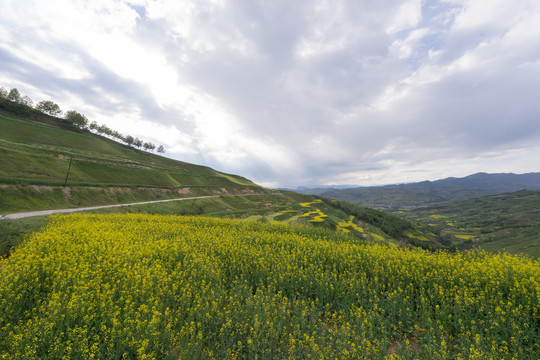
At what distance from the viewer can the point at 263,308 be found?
700cm

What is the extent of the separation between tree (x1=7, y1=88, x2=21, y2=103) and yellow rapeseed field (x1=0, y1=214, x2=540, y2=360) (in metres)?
152

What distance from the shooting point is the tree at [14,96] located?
331ft

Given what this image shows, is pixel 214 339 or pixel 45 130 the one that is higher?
pixel 45 130

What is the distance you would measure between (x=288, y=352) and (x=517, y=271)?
953cm

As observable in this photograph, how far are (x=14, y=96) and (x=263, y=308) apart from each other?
163908 mm

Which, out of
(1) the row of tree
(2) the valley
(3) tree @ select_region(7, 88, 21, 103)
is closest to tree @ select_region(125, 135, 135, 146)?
(1) the row of tree

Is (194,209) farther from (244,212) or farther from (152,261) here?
(152,261)

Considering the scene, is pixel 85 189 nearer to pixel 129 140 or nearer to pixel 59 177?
pixel 59 177

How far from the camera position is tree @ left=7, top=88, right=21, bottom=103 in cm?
10100

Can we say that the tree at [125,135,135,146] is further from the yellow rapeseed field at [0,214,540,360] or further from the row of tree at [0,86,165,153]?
the yellow rapeseed field at [0,214,540,360]

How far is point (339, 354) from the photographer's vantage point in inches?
208

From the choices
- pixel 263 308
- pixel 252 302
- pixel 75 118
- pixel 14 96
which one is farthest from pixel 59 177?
pixel 14 96

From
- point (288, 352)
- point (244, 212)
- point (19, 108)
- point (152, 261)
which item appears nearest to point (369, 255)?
point (288, 352)

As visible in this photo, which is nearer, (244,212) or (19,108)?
(244,212)
